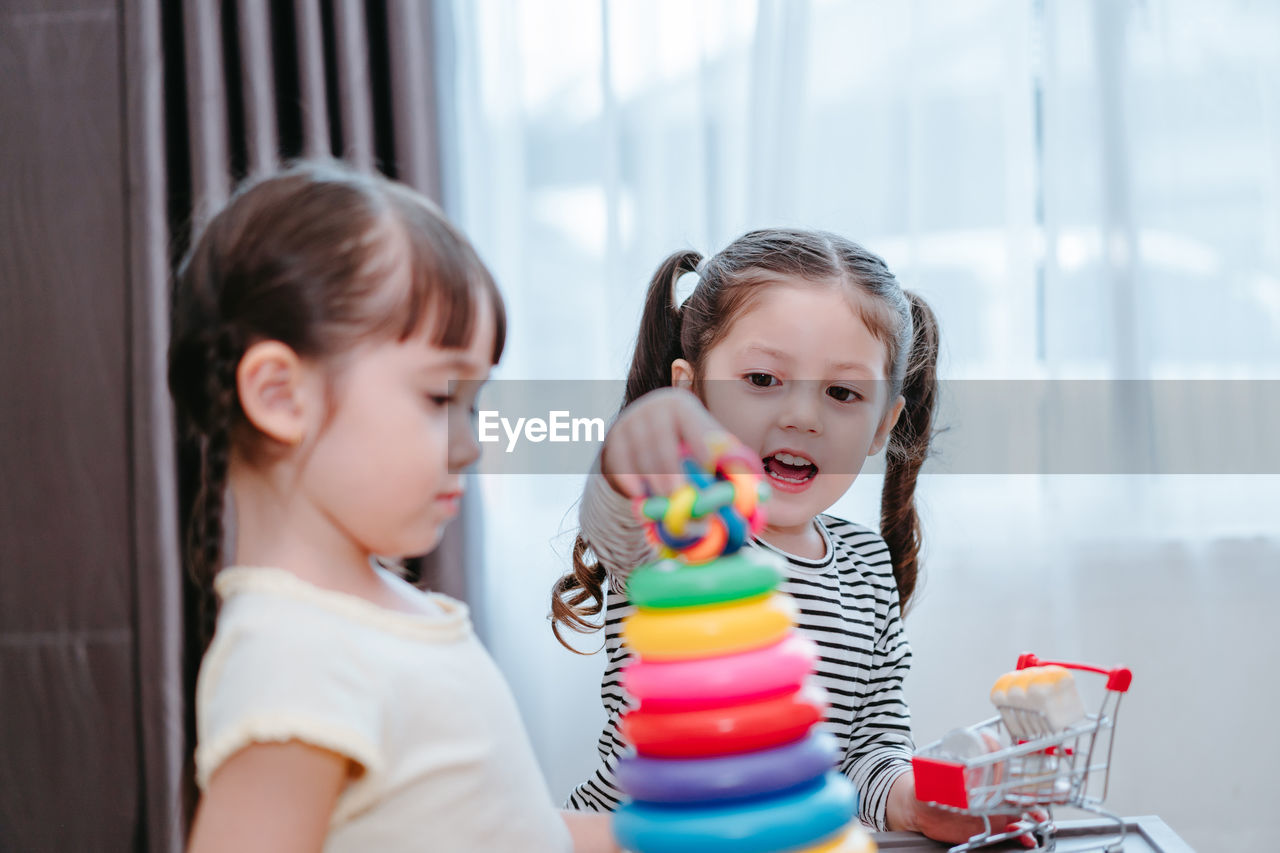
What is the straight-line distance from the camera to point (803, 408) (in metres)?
1.09

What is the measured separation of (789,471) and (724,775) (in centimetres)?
66

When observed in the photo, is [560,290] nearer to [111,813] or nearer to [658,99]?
[658,99]

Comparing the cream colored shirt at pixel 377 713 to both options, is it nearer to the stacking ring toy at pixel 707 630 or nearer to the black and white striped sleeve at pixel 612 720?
the stacking ring toy at pixel 707 630

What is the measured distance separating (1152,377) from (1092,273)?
22 cm

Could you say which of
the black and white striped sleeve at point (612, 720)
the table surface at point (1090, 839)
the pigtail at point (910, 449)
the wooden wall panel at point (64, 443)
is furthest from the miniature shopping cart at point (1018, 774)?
the wooden wall panel at point (64, 443)

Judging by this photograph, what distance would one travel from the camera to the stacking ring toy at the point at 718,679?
1.69ft

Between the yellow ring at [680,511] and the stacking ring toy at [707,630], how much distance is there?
0.13ft

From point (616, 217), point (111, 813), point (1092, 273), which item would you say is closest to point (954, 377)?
point (1092, 273)

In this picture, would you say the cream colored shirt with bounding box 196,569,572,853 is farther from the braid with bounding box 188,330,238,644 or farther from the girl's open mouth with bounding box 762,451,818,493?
the girl's open mouth with bounding box 762,451,818,493

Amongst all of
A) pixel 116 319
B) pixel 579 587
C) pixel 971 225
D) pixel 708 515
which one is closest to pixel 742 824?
pixel 708 515

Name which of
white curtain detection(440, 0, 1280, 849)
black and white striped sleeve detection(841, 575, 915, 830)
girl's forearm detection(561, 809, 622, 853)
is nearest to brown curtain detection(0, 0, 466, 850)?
white curtain detection(440, 0, 1280, 849)

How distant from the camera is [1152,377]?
1984 mm

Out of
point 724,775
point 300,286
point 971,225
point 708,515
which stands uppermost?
point 971,225

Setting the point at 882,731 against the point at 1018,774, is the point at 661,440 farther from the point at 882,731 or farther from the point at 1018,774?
the point at 882,731
